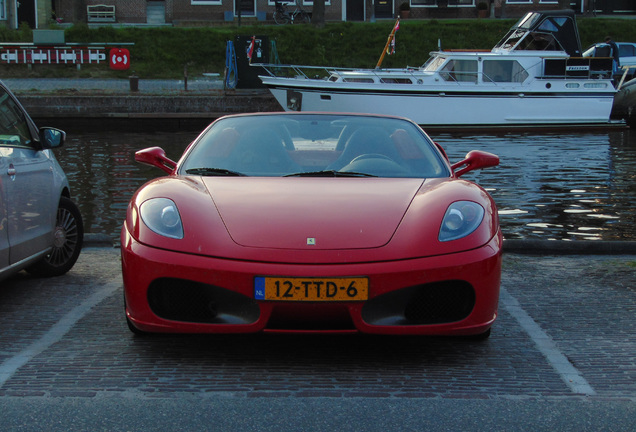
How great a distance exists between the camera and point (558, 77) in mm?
24969

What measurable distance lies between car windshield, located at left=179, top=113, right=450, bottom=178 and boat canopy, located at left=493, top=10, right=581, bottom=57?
20400mm

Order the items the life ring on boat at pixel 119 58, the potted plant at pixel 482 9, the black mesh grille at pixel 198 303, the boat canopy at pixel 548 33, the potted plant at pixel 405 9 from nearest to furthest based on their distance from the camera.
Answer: the black mesh grille at pixel 198 303 → the boat canopy at pixel 548 33 → the life ring on boat at pixel 119 58 → the potted plant at pixel 405 9 → the potted plant at pixel 482 9

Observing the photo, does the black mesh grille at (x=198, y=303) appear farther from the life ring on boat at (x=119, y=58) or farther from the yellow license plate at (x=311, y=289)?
the life ring on boat at (x=119, y=58)

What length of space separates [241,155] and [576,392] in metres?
2.35

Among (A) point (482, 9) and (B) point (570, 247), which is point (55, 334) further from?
(A) point (482, 9)

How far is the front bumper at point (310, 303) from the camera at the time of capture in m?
3.72

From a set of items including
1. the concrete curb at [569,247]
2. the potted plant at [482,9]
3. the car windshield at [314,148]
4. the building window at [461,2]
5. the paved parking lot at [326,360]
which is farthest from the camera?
the building window at [461,2]

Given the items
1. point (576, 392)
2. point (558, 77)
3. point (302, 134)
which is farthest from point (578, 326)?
point (558, 77)

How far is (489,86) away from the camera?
24.5 metres

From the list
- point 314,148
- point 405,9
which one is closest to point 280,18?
point 405,9

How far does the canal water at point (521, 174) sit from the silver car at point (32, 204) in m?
1.92

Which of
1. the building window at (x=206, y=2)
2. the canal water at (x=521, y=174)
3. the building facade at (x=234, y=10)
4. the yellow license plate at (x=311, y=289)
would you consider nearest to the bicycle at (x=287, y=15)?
the building facade at (x=234, y=10)

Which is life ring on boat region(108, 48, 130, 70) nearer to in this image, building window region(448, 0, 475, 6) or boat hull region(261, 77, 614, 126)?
boat hull region(261, 77, 614, 126)

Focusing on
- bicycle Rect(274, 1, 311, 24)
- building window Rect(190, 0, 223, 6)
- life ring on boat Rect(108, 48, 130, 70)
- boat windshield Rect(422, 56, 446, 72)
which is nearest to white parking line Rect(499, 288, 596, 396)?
boat windshield Rect(422, 56, 446, 72)
